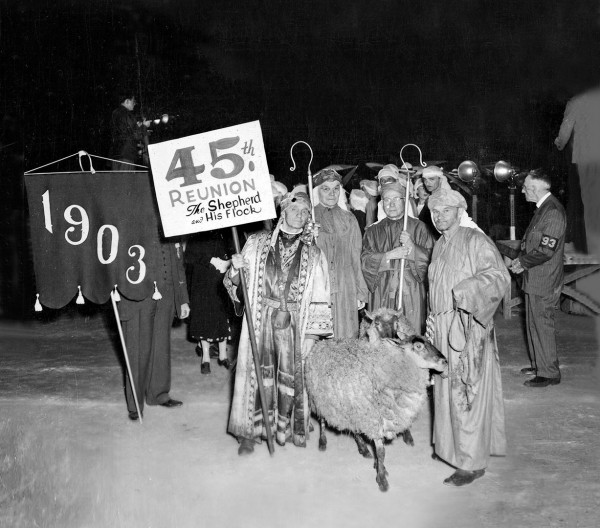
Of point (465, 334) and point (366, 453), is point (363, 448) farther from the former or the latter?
point (465, 334)

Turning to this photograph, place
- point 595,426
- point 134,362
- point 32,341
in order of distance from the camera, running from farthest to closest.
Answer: point 32,341 → point 134,362 → point 595,426

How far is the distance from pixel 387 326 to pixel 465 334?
56cm

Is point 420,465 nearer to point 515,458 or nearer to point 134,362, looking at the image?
point 515,458

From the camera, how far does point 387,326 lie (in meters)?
4.64

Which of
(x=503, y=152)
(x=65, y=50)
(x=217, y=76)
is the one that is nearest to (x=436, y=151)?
(x=503, y=152)


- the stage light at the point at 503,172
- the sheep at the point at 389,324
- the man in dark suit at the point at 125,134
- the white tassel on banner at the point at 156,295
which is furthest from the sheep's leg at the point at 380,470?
the man in dark suit at the point at 125,134

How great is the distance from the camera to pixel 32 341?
393 inches

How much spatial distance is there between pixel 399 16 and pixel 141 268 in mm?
13657

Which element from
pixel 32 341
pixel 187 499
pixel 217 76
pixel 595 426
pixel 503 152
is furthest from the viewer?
pixel 217 76

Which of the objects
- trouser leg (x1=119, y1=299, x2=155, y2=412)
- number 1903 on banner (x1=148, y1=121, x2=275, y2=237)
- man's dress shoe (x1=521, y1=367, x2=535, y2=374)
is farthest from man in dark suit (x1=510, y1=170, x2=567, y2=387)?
trouser leg (x1=119, y1=299, x2=155, y2=412)

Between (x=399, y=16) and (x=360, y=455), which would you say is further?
(x=399, y=16)

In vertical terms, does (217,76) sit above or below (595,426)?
above

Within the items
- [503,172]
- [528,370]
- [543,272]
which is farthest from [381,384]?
[503,172]

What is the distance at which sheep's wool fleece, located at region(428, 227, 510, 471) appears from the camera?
448cm
